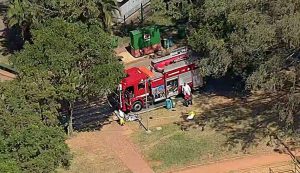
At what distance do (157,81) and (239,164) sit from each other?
9.52 metres

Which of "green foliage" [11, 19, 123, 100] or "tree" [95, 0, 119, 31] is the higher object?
"tree" [95, 0, 119, 31]

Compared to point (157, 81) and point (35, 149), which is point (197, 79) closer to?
point (157, 81)

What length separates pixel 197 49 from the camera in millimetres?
43594

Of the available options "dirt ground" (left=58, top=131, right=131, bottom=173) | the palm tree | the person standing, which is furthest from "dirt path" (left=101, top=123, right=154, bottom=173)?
the palm tree

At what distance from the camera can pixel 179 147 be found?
38719 millimetres

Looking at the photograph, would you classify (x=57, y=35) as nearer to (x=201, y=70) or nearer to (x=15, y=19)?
(x=201, y=70)

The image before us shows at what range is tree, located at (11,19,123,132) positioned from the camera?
121 ft

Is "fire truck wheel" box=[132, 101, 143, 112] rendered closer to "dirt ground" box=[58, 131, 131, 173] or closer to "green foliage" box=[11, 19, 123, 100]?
"dirt ground" box=[58, 131, 131, 173]

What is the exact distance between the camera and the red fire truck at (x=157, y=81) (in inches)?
1693

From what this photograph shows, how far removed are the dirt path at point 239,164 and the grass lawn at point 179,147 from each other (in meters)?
0.54

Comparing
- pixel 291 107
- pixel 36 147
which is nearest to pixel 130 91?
pixel 291 107

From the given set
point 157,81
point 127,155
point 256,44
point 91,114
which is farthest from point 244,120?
point 91,114

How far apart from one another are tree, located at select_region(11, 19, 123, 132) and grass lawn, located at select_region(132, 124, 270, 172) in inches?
172

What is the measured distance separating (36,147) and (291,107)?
591 inches
